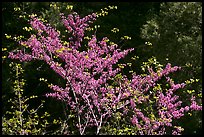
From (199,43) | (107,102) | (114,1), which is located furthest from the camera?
(114,1)

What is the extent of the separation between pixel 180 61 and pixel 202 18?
1005mm

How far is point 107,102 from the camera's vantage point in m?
4.75

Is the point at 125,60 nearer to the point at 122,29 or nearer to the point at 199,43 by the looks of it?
the point at 122,29

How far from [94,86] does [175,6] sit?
380 cm

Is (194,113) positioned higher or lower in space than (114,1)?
lower

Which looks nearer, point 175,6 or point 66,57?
point 66,57

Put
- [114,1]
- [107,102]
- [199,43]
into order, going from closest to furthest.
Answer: [107,102] → [199,43] → [114,1]

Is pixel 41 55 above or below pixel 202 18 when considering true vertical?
below

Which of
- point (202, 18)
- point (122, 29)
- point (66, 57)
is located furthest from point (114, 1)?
point (66, 57)

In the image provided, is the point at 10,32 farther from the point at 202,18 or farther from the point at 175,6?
the point at 202,18

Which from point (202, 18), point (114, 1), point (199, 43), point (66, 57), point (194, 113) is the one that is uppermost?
point (114, 1)

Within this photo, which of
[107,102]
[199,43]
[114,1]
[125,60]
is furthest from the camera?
[114,1]

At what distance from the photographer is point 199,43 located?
24.3 feet

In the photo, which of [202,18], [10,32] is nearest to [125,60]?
[202,18]
